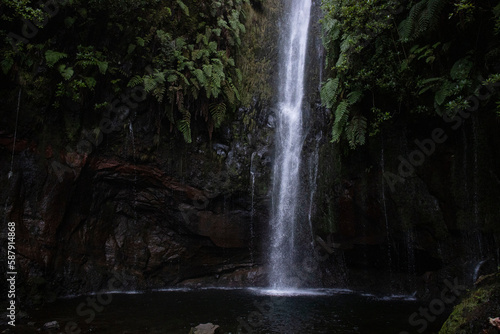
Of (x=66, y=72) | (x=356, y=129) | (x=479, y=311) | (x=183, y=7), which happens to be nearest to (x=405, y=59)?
(x=356, y=129)

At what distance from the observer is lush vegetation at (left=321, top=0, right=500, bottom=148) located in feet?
21.9

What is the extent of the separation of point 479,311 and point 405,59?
6139 millimetres

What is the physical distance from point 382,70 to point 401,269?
596 cm

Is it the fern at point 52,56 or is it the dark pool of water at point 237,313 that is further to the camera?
the fern at point 52,56

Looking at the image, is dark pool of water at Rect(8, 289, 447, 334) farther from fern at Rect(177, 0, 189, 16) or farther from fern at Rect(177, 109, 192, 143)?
fern at Rect(177, 0, 189, 16)

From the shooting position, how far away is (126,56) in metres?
9.47

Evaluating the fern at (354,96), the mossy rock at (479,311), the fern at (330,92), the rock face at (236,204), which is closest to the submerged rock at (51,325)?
the rock face at (236,204)

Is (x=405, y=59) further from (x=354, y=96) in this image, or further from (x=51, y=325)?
(x=51, y=325)

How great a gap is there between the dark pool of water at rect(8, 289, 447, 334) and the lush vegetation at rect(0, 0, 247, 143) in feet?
16.0

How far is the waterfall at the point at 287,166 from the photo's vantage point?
1087 cm

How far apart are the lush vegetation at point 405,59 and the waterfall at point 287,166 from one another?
2.45 m

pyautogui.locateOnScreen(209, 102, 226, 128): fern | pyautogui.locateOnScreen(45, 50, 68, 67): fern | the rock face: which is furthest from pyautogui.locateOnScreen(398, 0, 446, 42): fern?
pyautogui.locateOnScreen(45, 50, 68, 67): fern

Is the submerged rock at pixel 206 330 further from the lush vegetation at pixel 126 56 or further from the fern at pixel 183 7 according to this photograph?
the fern at pixel 183 7

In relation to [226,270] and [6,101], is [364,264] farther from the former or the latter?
[6,101]
